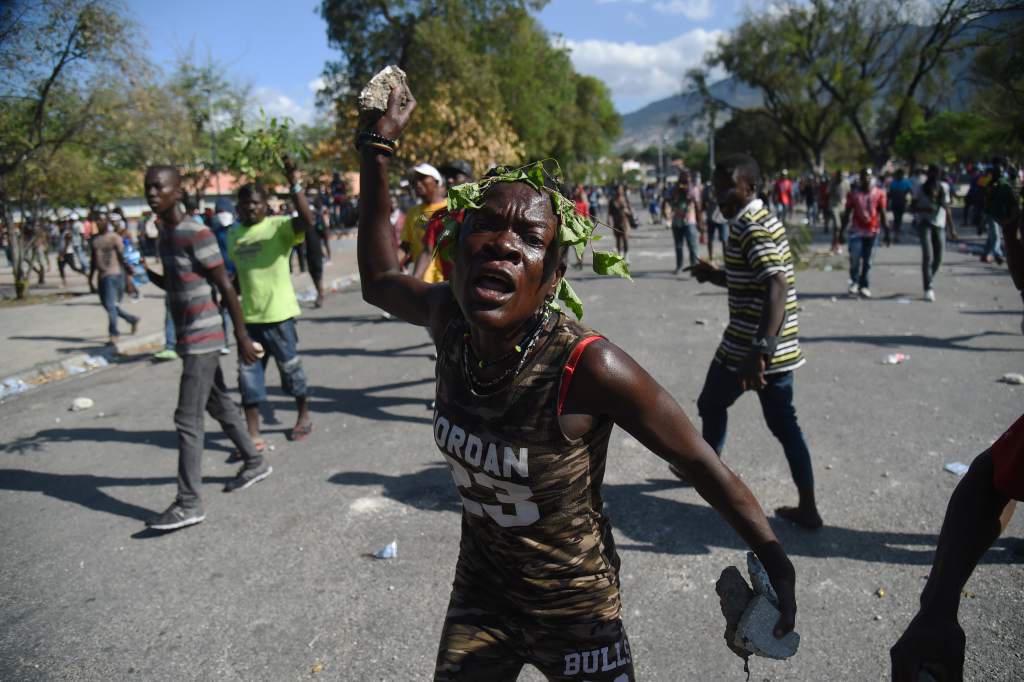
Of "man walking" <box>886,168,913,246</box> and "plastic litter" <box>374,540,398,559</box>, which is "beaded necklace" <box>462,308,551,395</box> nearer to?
"plastic litter" <box>374,540,398,559</box>

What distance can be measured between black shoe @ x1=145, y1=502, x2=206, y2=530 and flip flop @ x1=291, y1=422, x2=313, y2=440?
159 centimetres

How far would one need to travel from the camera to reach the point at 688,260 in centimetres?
1630

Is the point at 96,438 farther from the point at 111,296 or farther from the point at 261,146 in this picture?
the point at 111,296

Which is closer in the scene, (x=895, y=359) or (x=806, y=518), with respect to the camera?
(x=806, y=518)

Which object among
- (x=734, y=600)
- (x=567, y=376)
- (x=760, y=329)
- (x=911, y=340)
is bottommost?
(x=911, y=340)

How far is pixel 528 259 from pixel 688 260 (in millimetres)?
15228

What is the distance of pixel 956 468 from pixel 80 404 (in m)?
8.28

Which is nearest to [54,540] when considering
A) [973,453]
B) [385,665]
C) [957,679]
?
[385,665]

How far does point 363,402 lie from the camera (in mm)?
7105

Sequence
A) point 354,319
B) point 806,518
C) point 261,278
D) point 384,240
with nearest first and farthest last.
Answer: point 384,240 → point 806,518 → point 261,278 → point 354,319

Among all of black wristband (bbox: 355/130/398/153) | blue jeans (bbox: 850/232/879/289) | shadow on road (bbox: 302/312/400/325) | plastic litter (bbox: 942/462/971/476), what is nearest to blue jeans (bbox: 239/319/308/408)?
black wristband (bbox: 355/130/398/153)

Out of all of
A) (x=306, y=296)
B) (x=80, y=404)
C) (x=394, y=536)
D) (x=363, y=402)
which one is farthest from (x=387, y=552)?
(x=306, y=296)

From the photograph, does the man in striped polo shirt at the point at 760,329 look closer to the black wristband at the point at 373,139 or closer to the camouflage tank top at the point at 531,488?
the camouflage tank top at the point at 531,488

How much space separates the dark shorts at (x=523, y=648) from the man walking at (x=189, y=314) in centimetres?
317
